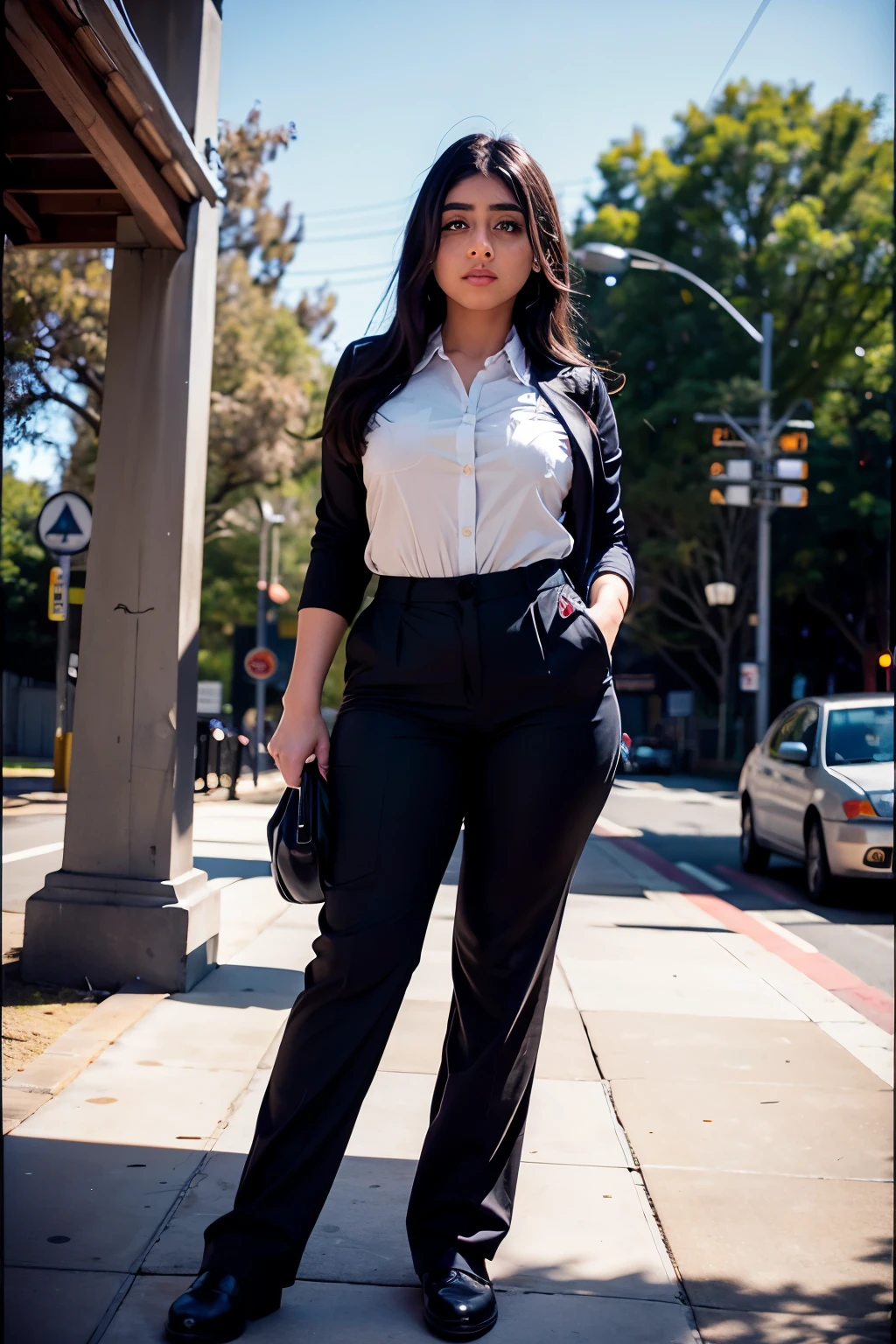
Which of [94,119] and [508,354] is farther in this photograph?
[94,119]

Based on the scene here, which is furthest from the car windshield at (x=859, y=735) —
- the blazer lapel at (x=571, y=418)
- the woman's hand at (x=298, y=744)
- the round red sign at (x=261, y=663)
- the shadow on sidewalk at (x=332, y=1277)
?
the round red sign at (x=261, y=663)

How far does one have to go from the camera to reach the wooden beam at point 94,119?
3.51 metres

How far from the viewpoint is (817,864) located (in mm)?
9312

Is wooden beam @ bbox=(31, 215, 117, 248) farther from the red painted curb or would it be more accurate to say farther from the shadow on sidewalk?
the red painted curb

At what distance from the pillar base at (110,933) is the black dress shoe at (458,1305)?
102 inches

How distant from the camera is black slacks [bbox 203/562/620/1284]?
7.34 ft

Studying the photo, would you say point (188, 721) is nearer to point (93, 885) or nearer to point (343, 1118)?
point (93, 885)

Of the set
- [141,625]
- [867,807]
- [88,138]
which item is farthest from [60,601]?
[88,138]

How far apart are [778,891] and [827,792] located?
1.01m

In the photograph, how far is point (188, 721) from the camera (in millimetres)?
4992

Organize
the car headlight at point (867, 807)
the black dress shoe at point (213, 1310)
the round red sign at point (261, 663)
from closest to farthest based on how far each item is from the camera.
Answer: the black dress shoe at point (213, 1310) < the car headlight at point (867, 807) < the round red sign at point (261, 663)

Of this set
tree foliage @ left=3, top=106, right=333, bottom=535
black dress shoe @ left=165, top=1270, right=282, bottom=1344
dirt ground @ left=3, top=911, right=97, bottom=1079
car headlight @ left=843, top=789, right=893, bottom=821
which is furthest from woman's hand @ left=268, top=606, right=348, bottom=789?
tree foliage @ left=3, top=106, right=333, bottom=535

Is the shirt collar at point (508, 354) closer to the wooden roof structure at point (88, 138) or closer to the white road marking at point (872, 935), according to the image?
the wooden roof structure at point (88, 138)

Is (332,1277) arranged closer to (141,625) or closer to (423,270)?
(423,270)
